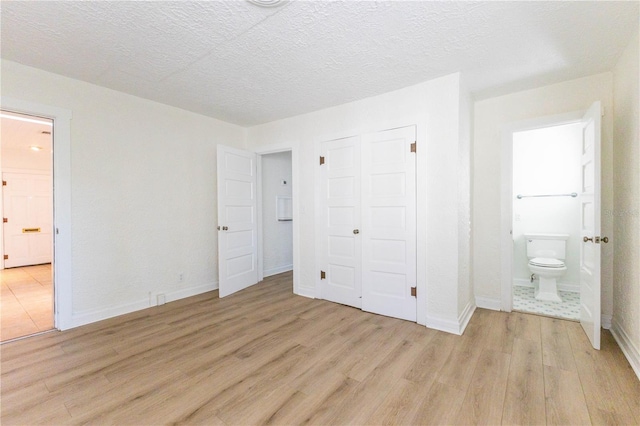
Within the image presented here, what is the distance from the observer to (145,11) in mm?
1837

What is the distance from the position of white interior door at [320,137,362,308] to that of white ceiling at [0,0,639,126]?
2.54ft

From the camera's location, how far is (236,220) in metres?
4.05

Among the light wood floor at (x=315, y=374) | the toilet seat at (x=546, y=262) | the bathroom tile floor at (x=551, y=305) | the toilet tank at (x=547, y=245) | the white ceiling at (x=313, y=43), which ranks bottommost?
the light wood floor at (x=315, y=374)

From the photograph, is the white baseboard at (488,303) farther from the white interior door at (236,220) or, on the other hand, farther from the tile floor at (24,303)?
the tile floor at (24,303)

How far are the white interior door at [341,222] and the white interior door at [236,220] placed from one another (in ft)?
4.16

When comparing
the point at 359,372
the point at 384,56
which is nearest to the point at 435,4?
the point at 384,56

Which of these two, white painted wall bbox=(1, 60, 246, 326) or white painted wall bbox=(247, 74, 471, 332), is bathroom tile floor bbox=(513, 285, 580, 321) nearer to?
white painted wall bbox=(247, 74, 471, 332)

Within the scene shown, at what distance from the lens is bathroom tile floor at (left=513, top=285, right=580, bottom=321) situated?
10.2 ft

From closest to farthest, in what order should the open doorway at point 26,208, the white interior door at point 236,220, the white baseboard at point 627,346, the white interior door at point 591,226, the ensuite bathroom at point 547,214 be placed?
the white baseboard at point 627,346 → the white interior door at point 591,226 → the ensuite bathroom at point 547,214 → the white interior door at point 236,220 → the open doorway at point 26,208

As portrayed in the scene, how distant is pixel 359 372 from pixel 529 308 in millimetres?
2562

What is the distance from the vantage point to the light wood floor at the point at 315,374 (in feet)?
5.31

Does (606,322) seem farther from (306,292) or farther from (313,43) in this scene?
(313,43)

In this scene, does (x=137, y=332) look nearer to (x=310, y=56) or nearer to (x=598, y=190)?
(x=310, y=56)

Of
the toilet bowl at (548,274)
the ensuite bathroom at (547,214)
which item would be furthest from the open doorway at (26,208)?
the ensuite bathroom at (547,214)
